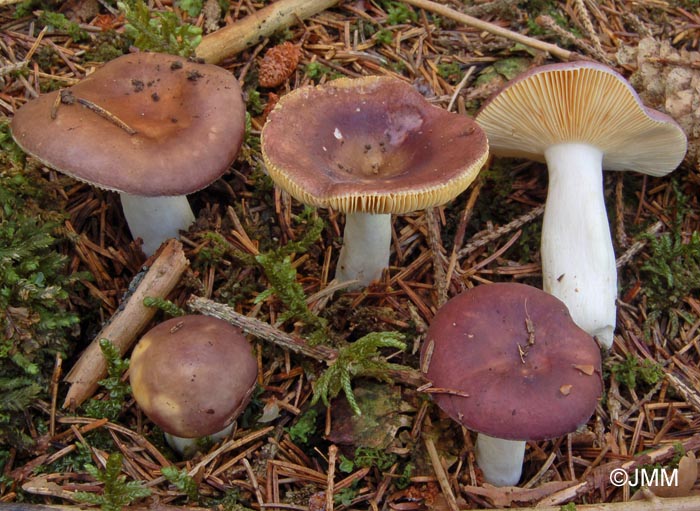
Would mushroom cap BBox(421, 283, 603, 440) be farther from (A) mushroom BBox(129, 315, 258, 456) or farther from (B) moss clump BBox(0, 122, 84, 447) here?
(B) moss clump BBox(0, 122, 84, 447)

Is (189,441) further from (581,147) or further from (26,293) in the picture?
(581,147)

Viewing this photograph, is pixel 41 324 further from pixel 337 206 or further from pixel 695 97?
pixel 695 97

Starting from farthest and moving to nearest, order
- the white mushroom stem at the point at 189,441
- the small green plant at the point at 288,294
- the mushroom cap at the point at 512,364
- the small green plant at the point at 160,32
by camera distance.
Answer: the small green plant at the point at 160,32, the small green plant at the point at 288,294, the white mushroom stem at the point at 189,441, the mushroom cap at the point at 512,364

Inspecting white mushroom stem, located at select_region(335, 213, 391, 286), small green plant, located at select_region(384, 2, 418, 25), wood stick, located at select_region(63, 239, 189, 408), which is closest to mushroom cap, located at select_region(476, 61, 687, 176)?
white mushroom stem, located at select_region(335, 213, 391, 286)

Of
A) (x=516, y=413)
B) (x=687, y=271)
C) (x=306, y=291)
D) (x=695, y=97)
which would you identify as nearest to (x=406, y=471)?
(x=516, y=413)

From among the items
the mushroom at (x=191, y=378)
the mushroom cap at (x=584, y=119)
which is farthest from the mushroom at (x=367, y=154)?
the mushroom at (x=191, y=378)

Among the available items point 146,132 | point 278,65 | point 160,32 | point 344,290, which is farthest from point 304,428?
point 160,32

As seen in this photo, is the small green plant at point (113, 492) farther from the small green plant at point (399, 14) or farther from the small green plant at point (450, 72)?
the small green plant at point (399, 14)
